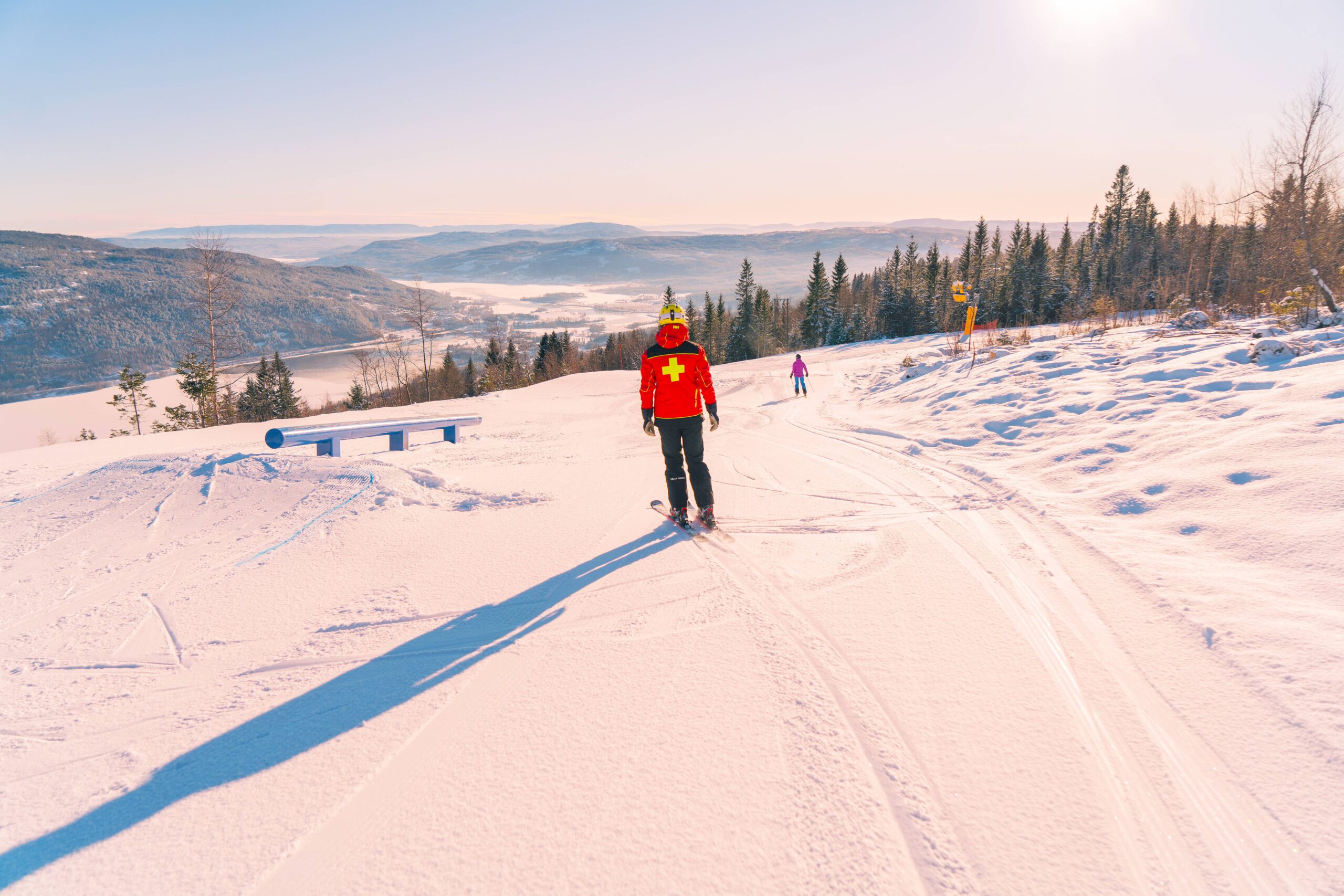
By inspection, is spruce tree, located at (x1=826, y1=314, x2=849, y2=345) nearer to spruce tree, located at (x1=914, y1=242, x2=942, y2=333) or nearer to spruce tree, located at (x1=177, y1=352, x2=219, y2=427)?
spruce tree, located at (x1=914, y1=242, x2=942, y2=333)

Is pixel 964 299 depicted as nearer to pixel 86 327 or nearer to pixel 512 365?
pixel 512 365

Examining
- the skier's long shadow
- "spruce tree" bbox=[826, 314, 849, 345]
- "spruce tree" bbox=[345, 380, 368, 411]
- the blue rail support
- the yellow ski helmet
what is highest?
"spruce tree" bbox=[826, 314, 849, 345]

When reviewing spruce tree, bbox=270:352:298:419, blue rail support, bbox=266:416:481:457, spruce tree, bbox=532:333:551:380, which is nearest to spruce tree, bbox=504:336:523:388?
spruce tree, bbox=532:333:551:380

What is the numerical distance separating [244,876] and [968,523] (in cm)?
512

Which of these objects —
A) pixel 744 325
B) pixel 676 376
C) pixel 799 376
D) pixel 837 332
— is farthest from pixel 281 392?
pixel 676 376

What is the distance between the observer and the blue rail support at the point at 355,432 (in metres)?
8.09

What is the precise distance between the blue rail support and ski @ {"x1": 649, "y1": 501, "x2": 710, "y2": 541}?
196 inches

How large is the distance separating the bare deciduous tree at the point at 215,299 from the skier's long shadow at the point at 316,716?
29.1m

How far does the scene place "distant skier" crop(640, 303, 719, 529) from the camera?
17.1 ft

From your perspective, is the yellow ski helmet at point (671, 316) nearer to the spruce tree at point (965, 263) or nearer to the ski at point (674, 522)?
the ski at point (674, 522)

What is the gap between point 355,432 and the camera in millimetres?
9109

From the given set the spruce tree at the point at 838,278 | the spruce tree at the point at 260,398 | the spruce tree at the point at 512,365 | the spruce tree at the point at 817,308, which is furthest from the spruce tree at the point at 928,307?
the spruce tree at the point at 260,398

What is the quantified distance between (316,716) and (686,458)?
355cm

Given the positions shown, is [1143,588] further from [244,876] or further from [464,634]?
[244,876]
